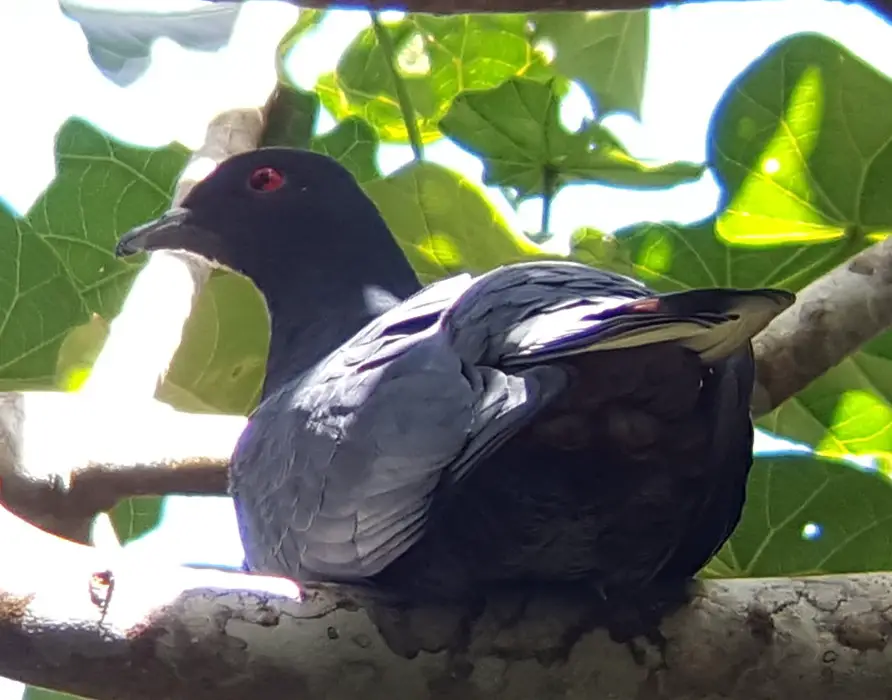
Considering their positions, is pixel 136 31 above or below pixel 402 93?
above

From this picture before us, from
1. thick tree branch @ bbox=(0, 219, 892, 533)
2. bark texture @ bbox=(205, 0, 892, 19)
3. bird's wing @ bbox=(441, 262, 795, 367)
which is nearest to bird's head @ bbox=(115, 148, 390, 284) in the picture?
thick tree branch @ bbox=(0, 219, 892, 533)

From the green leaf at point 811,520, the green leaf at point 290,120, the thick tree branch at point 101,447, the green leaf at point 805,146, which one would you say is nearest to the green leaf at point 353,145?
the green leaf at point 290,120

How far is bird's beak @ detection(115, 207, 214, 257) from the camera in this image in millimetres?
2547

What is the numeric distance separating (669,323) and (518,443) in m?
0.32

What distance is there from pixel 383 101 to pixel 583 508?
1.63 meters

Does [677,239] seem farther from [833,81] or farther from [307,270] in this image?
[307,270]

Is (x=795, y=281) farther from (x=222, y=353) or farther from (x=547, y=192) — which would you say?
(x=222, y=353)

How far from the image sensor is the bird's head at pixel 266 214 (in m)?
2.61

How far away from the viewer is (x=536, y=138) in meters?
2.59

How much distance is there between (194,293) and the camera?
100 inches

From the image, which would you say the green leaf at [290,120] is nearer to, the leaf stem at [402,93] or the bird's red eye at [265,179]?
the bird's red eye at [265,179]

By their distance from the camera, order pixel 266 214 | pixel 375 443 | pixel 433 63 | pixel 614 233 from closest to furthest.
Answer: pixel 375 443 → pixel 614 233 → pixel 266 214 → pixel 433 63

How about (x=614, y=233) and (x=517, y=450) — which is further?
(x=614, y=233)

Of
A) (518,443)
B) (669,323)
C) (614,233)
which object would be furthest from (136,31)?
(614,233)
